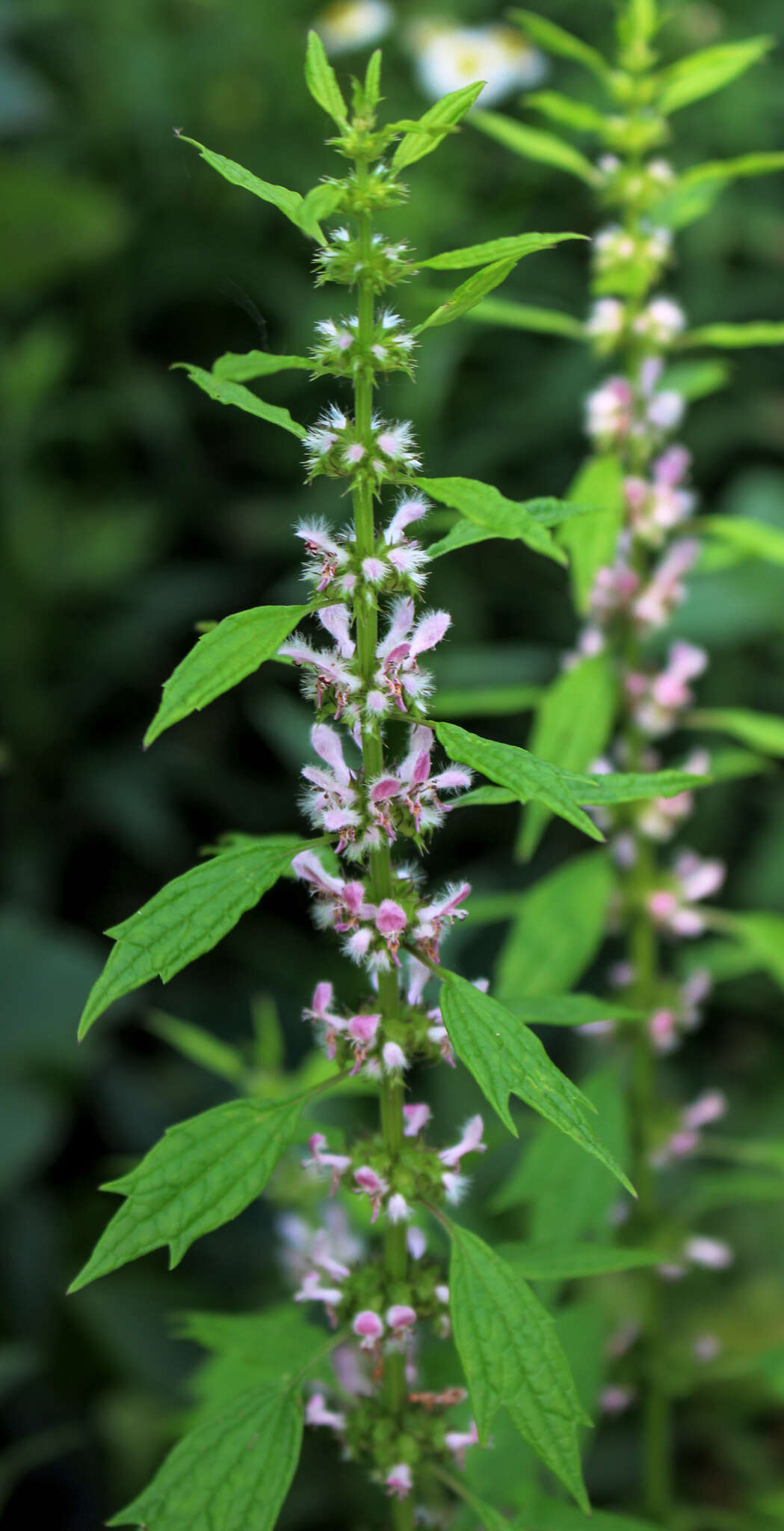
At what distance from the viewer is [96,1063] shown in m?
3.06

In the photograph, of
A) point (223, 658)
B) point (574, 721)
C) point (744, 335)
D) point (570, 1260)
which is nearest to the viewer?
point (223, 658)

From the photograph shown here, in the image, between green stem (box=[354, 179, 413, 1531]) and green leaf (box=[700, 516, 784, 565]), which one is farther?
green leaf (box=[700, 516, 784, 565])

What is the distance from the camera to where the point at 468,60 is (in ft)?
12.6

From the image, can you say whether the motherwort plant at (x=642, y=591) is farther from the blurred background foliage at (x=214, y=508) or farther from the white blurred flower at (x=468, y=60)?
the white blurred flower at (x=468, y=60)

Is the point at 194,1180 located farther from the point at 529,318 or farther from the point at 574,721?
the point at 529,318

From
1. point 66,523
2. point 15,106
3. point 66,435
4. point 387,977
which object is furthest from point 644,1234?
point 15,106

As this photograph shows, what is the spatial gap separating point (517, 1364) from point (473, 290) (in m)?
0.82

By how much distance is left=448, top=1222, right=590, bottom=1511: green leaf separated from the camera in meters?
1.00

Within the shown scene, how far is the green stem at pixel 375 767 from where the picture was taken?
3.22 feet

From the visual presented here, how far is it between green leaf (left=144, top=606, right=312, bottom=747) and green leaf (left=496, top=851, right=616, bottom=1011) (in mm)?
776

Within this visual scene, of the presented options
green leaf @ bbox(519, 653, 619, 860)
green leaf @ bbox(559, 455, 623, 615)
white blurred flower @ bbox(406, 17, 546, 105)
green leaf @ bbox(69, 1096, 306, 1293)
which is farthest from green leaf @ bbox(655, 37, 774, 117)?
white blurred flower @ bbox(406, 17, 546, 105)

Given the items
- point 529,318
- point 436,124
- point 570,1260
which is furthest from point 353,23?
point 570,1260

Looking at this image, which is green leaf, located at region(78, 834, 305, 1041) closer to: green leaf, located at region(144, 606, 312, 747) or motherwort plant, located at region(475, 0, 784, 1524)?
green leaf, located at region(144, 606, 312, 747)

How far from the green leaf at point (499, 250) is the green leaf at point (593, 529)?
0.53 meters
